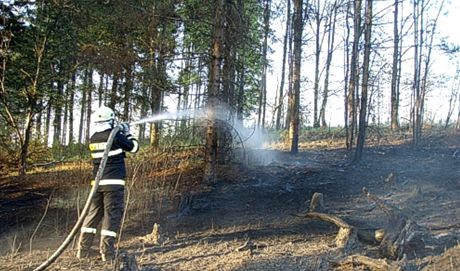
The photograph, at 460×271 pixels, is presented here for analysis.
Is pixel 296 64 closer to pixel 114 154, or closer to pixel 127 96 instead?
pixel 127 96

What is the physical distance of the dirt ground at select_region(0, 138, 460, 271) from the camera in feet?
19.4

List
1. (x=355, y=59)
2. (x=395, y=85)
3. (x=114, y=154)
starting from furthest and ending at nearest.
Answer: (x=395, y=85) < (x=355, y=59) < (x=114, y=154)

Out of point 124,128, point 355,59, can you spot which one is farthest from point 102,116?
point 355,59

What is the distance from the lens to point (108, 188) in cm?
629

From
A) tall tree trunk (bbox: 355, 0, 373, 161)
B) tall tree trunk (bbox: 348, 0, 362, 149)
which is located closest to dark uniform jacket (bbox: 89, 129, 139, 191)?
tall tree trunk (bbox: 355, 0, 373, 161)

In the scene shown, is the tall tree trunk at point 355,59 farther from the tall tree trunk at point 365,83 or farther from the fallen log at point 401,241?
the fallen log at point 401,241

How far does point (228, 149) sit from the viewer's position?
1174cm

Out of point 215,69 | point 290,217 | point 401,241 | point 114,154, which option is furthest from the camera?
point 215,69

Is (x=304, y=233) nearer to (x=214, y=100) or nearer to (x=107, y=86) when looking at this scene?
(x=214, y=100)

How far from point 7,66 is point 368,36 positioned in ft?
38.7

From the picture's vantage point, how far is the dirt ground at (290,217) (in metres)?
5.90

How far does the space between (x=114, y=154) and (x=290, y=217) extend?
3.98 metres

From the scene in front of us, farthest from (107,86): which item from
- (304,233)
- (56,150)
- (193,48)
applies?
(304,233)

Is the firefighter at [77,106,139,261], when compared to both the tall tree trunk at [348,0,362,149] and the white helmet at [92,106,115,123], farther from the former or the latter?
the tall tree trunk at [348,0,362,149]
